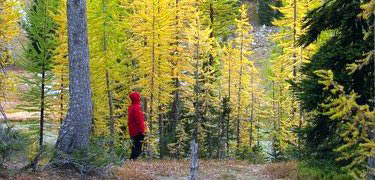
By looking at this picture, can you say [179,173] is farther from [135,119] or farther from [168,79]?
[168,79]

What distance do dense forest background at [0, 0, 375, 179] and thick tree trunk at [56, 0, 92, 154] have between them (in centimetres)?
2

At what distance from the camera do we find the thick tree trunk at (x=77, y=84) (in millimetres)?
9609

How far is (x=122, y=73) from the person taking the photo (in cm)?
2088

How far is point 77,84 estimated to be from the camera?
9750mm

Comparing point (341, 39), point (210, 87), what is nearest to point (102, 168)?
point (341, 39)

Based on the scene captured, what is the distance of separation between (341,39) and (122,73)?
11.8 metres

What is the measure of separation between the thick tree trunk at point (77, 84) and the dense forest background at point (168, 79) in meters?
0.02

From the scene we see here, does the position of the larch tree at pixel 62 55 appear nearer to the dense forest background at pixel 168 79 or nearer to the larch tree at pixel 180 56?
the dense forest background at pixel 168 79

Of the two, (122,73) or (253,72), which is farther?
(253,72)

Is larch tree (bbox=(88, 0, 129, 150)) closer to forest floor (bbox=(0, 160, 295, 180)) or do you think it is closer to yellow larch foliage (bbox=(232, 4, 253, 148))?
forest floor (bbox=(0, 160, 295, 180))

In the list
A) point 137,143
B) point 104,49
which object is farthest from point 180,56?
point 137,143

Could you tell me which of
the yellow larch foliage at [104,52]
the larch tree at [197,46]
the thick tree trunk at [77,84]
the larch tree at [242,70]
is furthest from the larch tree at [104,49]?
the larch tree at [242,70]

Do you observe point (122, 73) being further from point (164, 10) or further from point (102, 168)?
point (102, 168)

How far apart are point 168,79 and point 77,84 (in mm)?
10484
